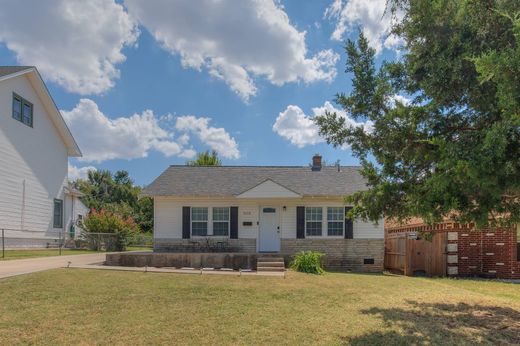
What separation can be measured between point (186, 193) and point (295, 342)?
11.5 metres

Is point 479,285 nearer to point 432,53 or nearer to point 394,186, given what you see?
point 394,186

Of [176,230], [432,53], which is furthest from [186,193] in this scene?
[432,53]

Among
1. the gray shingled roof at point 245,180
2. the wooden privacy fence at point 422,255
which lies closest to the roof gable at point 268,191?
the gray shingled roof at point 245,180

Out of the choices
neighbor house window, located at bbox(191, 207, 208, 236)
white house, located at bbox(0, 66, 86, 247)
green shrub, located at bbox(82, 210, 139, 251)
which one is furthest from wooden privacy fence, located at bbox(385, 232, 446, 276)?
white house, located at bbox(0, 66, 86, 247)


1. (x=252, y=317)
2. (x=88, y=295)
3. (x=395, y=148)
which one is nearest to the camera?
(x=395, y=148)

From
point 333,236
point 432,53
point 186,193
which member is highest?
point 432,53

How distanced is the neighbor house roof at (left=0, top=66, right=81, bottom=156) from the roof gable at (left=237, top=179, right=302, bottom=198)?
11541mm

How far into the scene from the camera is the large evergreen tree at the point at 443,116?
4.41m

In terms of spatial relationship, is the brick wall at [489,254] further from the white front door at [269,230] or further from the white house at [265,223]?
the white front door at [269,230]

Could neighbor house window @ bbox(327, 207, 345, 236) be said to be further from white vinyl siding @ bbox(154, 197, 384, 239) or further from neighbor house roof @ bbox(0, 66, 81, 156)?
neighbor house roof @ bbox(0, 66, 81, 156)

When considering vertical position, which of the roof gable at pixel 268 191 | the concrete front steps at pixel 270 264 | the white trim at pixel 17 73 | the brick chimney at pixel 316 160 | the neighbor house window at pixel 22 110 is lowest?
the concrete front steps at pixel 270 264

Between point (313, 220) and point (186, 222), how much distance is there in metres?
5.34

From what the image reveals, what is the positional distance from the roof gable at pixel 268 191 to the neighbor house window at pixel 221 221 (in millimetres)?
1277

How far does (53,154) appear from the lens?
21844 millimetres
